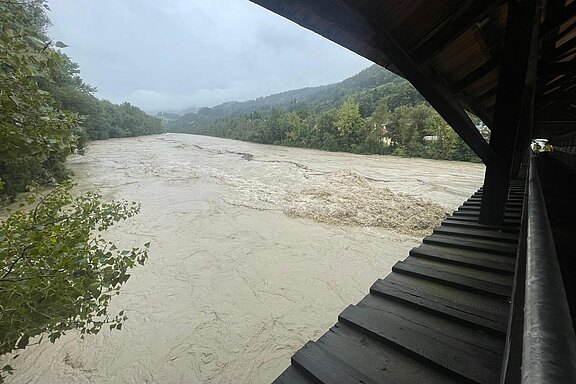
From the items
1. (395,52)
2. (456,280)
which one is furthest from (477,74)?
(456,280)

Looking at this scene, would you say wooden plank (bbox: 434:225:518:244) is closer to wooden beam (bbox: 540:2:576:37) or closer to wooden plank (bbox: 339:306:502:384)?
wooden plank (bbox: 339:306:502:384)

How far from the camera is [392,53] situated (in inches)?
61.7

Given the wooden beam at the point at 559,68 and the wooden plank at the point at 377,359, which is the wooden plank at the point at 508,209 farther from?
the wooden plank at the point at 377,359

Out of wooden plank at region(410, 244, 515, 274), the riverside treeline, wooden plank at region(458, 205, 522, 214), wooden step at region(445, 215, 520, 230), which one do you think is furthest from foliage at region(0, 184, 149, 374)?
wooden plank at region(458, 205, 522, 214)

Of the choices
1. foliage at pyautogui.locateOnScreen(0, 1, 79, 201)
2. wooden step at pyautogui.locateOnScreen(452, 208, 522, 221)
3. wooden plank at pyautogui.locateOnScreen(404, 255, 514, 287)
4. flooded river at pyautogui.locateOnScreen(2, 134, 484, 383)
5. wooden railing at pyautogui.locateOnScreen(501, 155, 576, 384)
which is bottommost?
flooded river at pyautogui.locateOnScreen(2, 134, 484, 383)

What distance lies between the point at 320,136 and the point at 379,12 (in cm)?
3856

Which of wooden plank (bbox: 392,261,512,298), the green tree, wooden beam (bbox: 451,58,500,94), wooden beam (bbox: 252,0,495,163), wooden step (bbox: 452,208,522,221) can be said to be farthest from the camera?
the green tree

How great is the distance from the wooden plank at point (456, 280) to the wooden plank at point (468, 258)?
0.18 m

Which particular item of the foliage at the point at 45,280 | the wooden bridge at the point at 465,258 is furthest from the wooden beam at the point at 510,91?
the foliage at the point at 45,280

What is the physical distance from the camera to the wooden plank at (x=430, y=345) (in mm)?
1304

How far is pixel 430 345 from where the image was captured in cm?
149

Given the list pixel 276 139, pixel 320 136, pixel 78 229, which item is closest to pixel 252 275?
pixel 78 229

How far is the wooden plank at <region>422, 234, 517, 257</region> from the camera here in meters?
2.27

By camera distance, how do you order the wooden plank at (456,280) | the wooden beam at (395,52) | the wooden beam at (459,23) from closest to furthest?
1. the wooden beam at (395,52)
2. the wooden beam at (459,23)
3. the wooden plank at (456,280)
